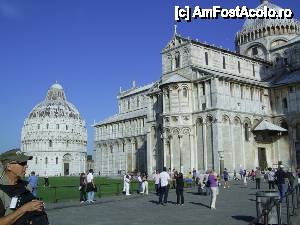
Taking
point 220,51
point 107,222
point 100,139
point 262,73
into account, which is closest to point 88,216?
point 107,222

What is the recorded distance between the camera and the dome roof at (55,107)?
12438 centimetres

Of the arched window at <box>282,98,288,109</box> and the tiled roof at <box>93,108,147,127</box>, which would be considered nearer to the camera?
the arched window at <box>282,98,288,109</box>

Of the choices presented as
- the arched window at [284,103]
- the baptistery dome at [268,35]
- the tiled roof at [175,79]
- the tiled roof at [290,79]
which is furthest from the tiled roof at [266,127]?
the baptistery dome at [268,35]

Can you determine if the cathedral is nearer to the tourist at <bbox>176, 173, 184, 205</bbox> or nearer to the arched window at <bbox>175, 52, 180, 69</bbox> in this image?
the arched window at <bbox>175, 52, 180, 69</bbox>

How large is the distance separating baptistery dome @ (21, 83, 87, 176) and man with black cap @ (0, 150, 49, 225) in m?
114

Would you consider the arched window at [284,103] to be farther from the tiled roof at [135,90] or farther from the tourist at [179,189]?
the tiled roof at [135,90]

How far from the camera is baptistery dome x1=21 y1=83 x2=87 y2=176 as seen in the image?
4587 inches

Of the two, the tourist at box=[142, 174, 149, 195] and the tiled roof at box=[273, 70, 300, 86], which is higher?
the tiled roof at box=[273, 70, 300, 86]

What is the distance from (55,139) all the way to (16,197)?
11918 centimetres

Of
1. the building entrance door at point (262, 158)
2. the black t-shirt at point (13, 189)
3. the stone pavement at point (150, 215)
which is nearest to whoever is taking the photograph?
the black t-shirt at point (13, 189)

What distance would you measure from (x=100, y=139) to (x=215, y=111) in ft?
131

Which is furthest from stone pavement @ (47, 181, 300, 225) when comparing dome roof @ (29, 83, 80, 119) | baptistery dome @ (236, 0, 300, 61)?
dome roof @ (29, 83, 80, 119)

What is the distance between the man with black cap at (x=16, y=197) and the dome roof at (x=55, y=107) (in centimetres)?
Result: 12256

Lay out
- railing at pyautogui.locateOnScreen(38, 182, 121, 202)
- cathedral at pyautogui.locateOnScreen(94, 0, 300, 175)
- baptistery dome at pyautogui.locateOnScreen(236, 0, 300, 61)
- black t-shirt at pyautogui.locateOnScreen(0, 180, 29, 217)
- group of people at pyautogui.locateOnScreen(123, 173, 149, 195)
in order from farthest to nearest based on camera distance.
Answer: baptistery dome at pyautogui.locateOnScreen(236, 0, 300, 61) < cathedral at pyautogui.locateOnScreen(94, 0, 300, 175) < group of people at pyautogui.locateOnScreen(123, 173, 149, 195) < railing at pyautogui.locateOnScreen(38, 182, 121, 202) < black t-shirt at pyautogui.locateOnScreen(0, 180, 29, 217)
